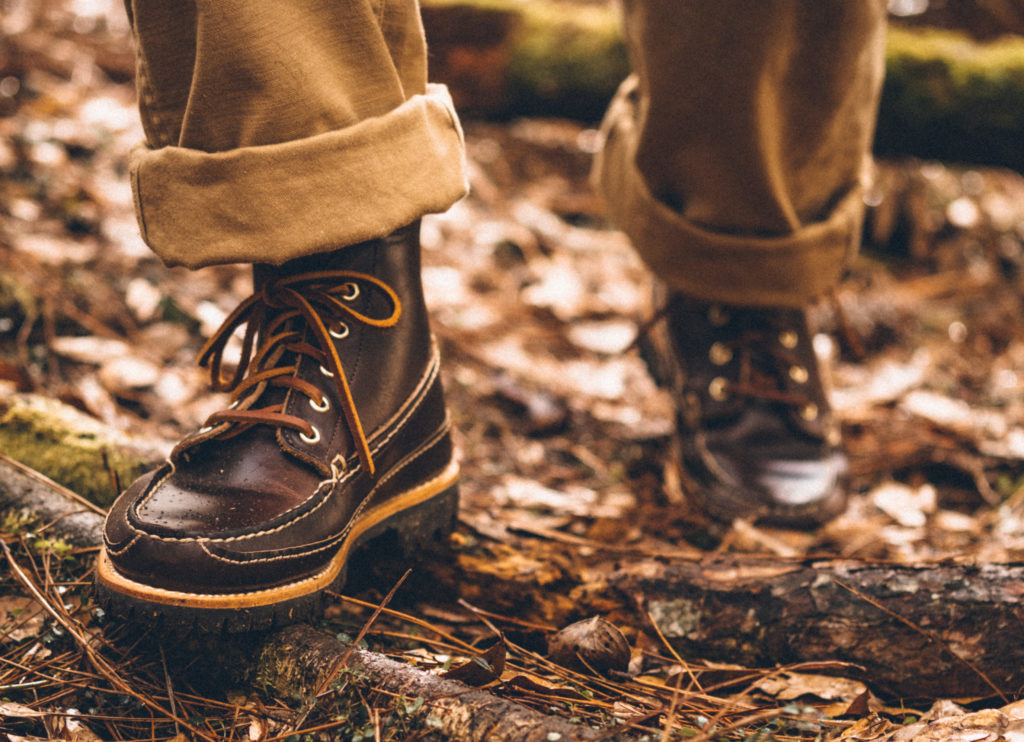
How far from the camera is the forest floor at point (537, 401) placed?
104cm

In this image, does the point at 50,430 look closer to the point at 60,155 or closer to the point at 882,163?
the point at 60,155

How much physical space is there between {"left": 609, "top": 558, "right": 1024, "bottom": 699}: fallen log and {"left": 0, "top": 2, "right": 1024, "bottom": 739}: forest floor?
0.03 m

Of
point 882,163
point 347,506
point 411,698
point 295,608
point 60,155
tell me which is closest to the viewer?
point 411,698

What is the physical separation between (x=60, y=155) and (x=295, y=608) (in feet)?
7.42

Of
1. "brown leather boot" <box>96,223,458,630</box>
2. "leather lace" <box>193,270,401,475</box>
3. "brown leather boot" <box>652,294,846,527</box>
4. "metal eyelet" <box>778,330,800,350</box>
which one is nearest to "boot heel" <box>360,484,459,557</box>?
"brown leather boot" <box>96,223,458,630</box>

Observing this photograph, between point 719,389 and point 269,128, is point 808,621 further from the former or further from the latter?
point 269,128

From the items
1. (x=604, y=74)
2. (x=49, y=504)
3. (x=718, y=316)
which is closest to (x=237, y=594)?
(x=49, y=504)

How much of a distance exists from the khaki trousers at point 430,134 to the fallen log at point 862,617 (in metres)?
0.71

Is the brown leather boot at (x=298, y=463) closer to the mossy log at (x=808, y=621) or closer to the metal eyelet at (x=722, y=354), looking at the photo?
the mossy log at (x=808, y=621)

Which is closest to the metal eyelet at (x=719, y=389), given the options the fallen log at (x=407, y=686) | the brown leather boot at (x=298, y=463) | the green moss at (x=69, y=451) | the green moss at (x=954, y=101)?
the brown leather boot at (x=298, y=463)

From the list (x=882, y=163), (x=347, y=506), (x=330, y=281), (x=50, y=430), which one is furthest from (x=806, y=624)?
(x=882, y=163)

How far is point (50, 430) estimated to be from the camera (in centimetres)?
137

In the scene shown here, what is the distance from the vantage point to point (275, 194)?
1080mm

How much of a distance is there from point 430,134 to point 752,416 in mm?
1036
